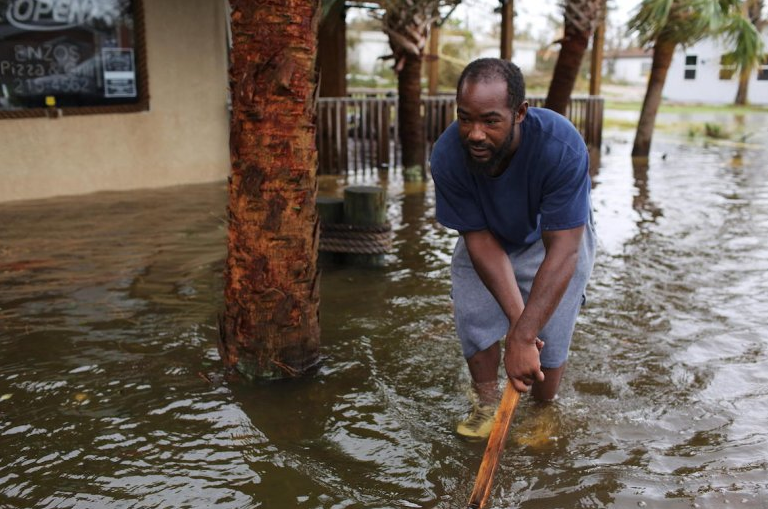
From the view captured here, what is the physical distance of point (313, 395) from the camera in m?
4.13

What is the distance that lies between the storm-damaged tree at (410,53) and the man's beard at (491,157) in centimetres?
771

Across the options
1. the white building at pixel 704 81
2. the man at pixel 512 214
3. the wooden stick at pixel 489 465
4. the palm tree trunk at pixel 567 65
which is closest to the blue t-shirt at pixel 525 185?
the man at pixel 512 214

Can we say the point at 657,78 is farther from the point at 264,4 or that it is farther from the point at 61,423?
the point at 61,423

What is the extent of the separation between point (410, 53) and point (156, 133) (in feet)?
11.9

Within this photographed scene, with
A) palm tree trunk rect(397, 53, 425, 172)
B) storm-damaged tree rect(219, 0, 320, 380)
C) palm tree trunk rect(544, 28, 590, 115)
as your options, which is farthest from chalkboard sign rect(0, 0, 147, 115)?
storm-damaged tree rect(219, 0, 320, 380)

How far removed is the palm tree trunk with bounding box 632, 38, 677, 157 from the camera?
13844mm

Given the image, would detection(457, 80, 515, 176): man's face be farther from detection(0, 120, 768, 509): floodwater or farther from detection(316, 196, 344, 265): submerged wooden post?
detection(316, 196, 344, 265): submerged wooden post

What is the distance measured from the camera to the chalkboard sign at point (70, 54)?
8.84m

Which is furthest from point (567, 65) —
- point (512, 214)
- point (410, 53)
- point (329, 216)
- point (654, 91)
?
point (512, 214)

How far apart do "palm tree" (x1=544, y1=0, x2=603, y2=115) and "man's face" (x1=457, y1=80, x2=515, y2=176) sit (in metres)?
6.69

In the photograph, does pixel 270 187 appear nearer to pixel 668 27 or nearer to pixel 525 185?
pixel 525 185

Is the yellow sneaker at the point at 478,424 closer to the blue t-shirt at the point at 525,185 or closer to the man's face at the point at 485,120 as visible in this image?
the blue t-shirt at the point at 525,185

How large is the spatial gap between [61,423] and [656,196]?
8714 millimetres

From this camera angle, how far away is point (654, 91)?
14.4 m
